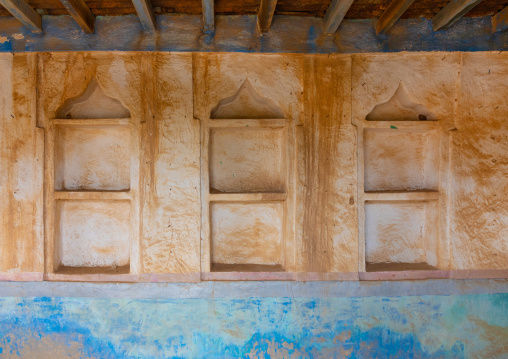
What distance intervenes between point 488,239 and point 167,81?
10.0 ft

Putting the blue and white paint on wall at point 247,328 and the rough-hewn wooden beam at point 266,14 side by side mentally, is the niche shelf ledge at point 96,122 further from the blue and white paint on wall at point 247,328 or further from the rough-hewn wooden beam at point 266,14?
the blue and white paint on wall at point 247,328

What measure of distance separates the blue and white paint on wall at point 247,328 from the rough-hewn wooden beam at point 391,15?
2.24 m

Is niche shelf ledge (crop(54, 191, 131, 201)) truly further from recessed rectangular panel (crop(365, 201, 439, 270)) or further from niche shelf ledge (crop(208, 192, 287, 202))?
recessed rectangular panel (crop(365, 201, 439, 270))

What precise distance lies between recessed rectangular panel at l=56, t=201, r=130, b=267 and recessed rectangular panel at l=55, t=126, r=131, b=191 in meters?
0.18

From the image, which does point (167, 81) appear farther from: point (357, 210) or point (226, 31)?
point (357, 210)

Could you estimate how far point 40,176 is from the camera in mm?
2363

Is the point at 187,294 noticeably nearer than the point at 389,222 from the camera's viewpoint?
Yes

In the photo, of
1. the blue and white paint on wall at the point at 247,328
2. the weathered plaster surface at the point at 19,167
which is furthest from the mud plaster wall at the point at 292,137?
the blue and white paint on wall at the point at 247,328

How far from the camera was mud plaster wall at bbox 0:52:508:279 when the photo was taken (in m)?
2.35

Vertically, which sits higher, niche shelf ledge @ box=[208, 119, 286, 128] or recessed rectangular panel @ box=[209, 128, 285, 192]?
niche shelf ledge @ box=[208, 119, 286, 128]

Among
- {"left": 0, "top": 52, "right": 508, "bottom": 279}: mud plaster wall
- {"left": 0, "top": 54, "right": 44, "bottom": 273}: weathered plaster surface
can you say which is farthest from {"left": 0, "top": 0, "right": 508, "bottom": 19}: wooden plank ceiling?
{"left": 0, "top": 54, "right": 44, "bottom": 273}: weathered plaster surface

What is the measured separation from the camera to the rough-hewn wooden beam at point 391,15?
203 centimetres

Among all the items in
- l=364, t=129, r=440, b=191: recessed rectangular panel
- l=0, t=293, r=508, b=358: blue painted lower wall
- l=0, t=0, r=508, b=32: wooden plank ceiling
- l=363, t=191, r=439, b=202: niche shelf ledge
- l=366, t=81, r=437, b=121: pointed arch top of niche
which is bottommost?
l=0, t=293, r=508, b=358: blue painted lower wall

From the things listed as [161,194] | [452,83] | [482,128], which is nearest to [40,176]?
[161,194]
